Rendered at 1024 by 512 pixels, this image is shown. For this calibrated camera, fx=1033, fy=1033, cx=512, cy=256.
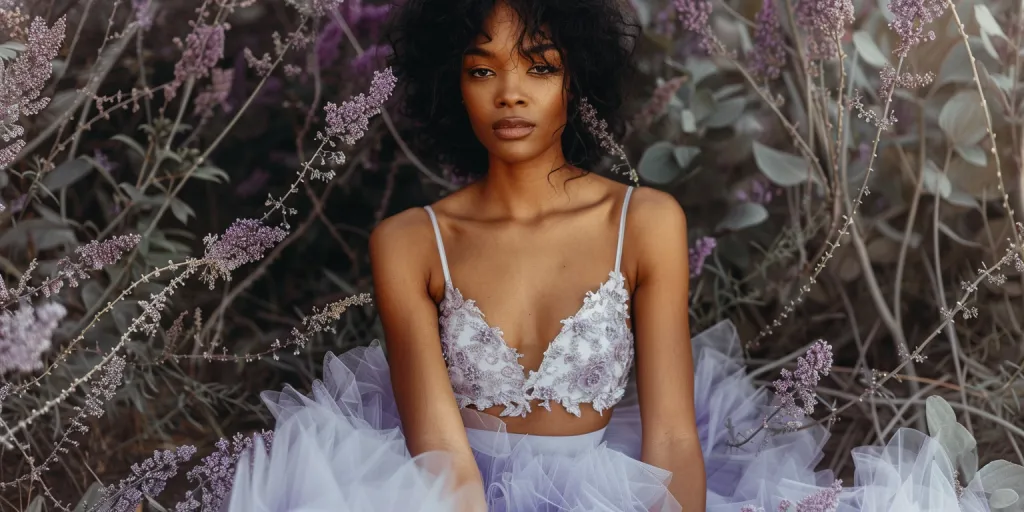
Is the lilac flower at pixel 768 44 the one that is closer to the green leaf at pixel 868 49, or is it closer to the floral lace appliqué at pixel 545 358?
the green leaf at pixel 868 49

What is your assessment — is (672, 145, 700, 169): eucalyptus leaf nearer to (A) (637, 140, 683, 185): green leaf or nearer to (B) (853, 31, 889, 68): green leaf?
(A) (637, 140, 683, 185): green leaf

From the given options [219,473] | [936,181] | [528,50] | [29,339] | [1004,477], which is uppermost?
[528,50]

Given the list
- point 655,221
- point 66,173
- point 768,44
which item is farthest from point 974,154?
point 66,173

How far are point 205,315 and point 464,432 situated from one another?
2.65 ft

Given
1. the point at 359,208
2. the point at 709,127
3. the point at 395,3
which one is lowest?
the point at 359,208

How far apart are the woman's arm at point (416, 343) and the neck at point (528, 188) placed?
12 centimetres

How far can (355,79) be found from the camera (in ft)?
6.27

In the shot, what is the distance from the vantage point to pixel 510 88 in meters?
1.38

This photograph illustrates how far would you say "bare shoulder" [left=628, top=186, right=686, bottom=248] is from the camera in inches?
57.4

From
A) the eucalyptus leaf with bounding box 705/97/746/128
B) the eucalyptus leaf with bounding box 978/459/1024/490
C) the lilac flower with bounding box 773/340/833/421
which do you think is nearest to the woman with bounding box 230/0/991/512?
the lilac flower with bounding box 773/340/833/421

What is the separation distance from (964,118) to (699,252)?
48cm

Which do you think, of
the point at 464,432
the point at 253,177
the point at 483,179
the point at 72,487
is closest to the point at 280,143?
the point at 253,177

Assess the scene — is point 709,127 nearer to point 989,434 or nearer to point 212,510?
point 989,434

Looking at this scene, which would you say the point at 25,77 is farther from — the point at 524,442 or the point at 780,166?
the point at 780,166
